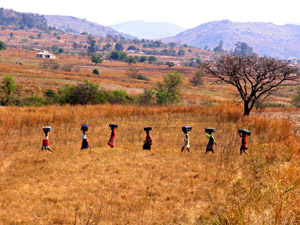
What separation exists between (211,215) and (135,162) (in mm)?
3615

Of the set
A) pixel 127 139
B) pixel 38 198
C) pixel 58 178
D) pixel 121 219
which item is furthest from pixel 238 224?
pixel 127 139

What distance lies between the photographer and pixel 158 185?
22.6 feet

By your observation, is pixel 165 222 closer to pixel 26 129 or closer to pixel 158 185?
pixel 158 185

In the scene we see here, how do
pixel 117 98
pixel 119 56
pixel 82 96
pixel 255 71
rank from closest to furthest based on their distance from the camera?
pixel 255 71, pixel 82 96, pixel 117 98, pixel 119 56

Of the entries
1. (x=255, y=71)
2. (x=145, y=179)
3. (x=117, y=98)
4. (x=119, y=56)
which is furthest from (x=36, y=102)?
(x=119, y=56)

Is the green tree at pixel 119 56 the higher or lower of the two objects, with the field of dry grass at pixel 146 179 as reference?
higher

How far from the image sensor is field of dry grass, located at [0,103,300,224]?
17.0 ft

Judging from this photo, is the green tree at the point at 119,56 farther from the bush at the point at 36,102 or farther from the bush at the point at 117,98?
the bush at the point at 36,102

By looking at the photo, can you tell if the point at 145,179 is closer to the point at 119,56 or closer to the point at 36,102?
the point at 36,102

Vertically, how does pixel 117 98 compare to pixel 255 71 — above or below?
below

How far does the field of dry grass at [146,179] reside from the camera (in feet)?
17.0

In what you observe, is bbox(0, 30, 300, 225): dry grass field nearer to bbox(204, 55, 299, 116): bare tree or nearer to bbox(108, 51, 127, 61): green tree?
bbox(204, 55, 299, 116): bare tree

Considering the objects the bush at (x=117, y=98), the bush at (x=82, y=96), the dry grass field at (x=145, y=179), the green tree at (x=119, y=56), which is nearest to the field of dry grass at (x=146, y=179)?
the dry grass field at (x=145, y=179)

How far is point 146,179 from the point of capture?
23.7 feet
